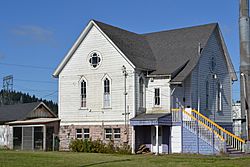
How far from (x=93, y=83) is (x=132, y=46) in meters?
4.66

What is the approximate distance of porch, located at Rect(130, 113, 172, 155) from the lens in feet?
116

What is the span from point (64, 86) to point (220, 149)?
15.6 metres

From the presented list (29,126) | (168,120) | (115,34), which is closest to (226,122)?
(168,120)

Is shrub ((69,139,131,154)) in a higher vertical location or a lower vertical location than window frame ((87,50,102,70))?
lower

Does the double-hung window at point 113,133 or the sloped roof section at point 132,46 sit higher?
the sloped roof section at point 132,46

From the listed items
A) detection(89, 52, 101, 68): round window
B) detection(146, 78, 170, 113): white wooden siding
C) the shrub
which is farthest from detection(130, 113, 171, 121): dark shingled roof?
detection(89, 52, 101, 68): round window

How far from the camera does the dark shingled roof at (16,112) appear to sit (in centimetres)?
4944

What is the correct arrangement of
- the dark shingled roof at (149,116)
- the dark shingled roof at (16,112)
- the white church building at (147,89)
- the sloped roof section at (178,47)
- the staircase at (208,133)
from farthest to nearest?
the dark shingled roof at (16,112)
the sloped roof section at (178,47)
the white church building at (147,89)
the dark shingled roof at (149,116)
the staircase at (208,133)

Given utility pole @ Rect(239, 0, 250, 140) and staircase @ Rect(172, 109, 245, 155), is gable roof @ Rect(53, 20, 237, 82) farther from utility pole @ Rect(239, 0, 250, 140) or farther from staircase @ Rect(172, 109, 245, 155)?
utility pole @ Rect(239, 0, 250, 140)

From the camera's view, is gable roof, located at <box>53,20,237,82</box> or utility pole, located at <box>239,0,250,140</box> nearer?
utility pole, located at <box>239,0,250,140</box>

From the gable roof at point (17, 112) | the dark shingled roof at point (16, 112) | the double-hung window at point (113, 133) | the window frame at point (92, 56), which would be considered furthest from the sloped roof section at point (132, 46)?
the dark shingled roof at point (16, 112)

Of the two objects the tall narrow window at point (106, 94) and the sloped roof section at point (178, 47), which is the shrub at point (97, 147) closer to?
the tall narrow window at point (106, 94)

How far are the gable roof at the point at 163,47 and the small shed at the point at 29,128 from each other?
495cm

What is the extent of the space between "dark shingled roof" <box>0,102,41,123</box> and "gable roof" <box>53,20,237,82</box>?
9270 mm
